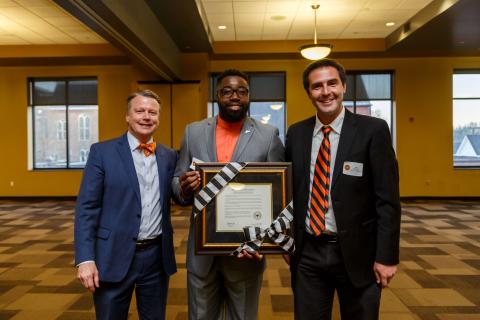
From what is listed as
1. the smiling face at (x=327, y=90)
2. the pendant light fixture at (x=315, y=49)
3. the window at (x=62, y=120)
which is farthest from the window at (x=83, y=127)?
the smiling face at (x=327, y=90)

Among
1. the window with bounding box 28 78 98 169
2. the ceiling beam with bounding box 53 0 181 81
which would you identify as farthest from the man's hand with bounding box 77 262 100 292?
the window with bounding box 28 78 98 169

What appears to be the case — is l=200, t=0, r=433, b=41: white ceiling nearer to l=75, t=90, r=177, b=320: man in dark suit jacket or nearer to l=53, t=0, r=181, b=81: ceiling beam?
l=53, t=0, r=181, b=81: ceiling beam

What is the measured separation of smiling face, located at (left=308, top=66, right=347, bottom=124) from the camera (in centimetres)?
174

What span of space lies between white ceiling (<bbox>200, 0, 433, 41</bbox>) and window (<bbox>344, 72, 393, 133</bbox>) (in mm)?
1561

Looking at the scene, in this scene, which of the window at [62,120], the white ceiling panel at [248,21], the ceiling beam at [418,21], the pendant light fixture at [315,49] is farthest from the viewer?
the window at [62,120]

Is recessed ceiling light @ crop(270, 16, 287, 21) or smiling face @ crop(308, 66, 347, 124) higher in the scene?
recessed ceiling light @ crop(270, 16, 287, 21)

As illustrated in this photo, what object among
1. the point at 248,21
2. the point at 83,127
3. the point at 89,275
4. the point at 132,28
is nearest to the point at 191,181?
the point at 89,275

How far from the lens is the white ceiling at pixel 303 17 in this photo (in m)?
6.88

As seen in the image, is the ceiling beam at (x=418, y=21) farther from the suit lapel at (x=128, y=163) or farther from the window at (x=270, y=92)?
the suit lapel at (x=128, y=163)

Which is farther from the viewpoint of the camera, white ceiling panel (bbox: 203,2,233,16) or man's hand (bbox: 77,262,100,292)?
white ceiling panel (bbox: 203,2,233,16)

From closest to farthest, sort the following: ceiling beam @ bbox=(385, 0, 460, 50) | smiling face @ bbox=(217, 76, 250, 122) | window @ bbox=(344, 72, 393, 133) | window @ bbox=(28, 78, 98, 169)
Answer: smiling face @ bbox=(217, 76, 250, 122) < ceiling beam @ bbox=(385, 0, 460, 50) < window @ bbox=(344, 72, 393, 133) < window @ bbox=(28, 78, 98, 169)

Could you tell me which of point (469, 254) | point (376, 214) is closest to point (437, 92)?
point (469, 254)

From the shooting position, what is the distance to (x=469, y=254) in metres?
5.18

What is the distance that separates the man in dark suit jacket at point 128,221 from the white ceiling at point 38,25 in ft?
18.0
